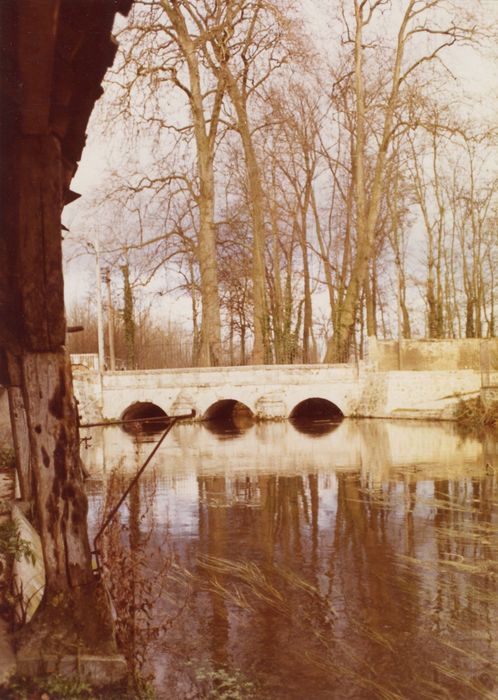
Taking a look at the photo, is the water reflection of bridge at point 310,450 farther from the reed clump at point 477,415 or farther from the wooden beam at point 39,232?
the wooden beam at point 39,232

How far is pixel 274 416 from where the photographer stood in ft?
83.8

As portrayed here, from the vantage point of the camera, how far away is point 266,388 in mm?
25656

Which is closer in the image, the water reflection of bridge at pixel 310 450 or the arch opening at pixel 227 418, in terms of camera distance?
the water reflection of bridge at pixel 310 450

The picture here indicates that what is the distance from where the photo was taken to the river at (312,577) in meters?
5.12

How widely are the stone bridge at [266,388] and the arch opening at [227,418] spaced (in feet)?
2.36

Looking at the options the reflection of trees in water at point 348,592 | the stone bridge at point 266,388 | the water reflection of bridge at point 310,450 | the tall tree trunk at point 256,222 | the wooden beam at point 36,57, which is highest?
the tall tree trunk at point 256,222

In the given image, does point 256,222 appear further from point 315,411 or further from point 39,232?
point 39,232

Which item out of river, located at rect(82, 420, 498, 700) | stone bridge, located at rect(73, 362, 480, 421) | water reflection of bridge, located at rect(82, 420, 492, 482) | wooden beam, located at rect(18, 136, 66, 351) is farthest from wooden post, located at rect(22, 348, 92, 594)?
stone bridge, located at rect(73, 362, 480, 421)

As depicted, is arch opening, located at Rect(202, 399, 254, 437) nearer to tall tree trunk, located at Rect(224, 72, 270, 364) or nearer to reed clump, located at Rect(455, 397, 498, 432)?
Result: tall tree trunk, located at Rect(224, 72, 270, 364)

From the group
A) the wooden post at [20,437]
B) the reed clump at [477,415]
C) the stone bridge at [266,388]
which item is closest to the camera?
the wooden post at [20,437]

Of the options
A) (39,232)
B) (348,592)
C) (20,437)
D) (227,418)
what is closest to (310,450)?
(20,437)

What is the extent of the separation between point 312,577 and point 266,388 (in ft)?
60.3

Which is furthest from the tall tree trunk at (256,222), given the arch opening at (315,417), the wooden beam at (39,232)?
the wooden beam at (39,232)

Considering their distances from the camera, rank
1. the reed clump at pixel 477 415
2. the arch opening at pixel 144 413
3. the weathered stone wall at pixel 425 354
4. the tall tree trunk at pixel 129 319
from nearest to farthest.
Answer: the reed clump at pixel 477 415 < the weathered stone wall at pixel 425 354 < the arch opening at pixel 144 413 < the tall tree trunk at pixel 129 319
